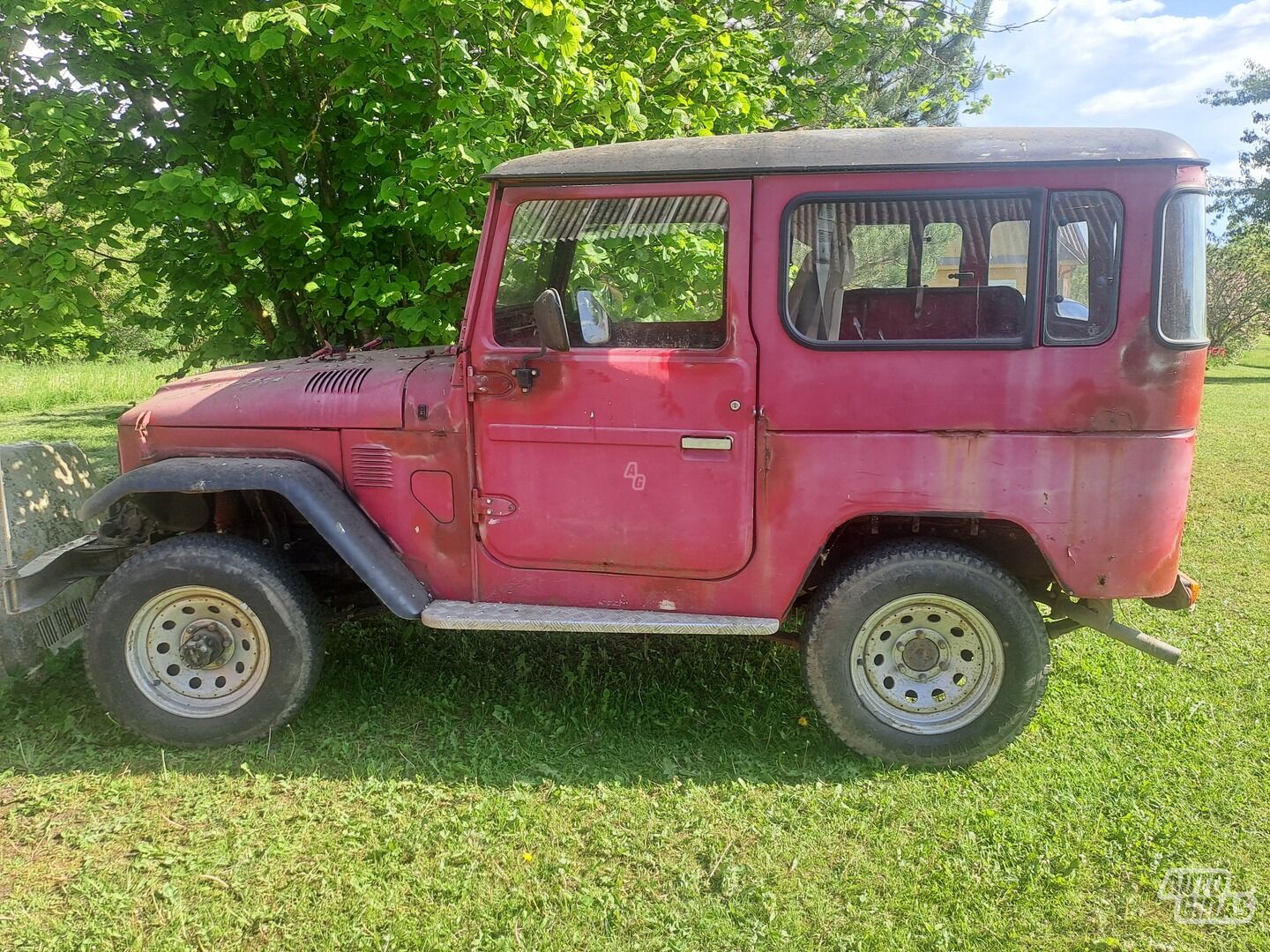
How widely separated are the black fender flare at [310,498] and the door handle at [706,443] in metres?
1.28

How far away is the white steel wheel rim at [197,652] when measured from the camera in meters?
3.47

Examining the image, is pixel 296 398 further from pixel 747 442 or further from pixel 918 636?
pixel 918 636

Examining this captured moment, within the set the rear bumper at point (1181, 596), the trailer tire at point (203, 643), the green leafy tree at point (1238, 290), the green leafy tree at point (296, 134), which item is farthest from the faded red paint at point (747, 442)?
the green leafy tree at point (1238, 290)

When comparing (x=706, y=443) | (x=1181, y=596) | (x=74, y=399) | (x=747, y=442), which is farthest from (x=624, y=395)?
(x=74, y=399)

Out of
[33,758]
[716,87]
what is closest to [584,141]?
[716,87]

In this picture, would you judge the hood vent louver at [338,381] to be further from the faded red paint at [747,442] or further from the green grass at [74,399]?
the green grass at [74,399]

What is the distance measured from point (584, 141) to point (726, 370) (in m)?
2.59

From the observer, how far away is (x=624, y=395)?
3312mm

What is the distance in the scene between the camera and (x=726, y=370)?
3.25 meters

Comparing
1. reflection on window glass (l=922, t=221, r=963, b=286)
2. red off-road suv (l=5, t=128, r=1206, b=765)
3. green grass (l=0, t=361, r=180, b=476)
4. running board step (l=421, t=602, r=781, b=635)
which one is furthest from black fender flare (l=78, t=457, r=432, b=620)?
green grass (l=0, t=361, r=180, b=476)

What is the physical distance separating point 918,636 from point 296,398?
2820mm

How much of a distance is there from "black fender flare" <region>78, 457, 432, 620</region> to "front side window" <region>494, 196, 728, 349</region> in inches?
38.0

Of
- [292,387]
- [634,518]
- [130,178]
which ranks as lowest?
[634,518]

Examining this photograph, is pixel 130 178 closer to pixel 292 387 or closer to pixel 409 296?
pixel 409 296
